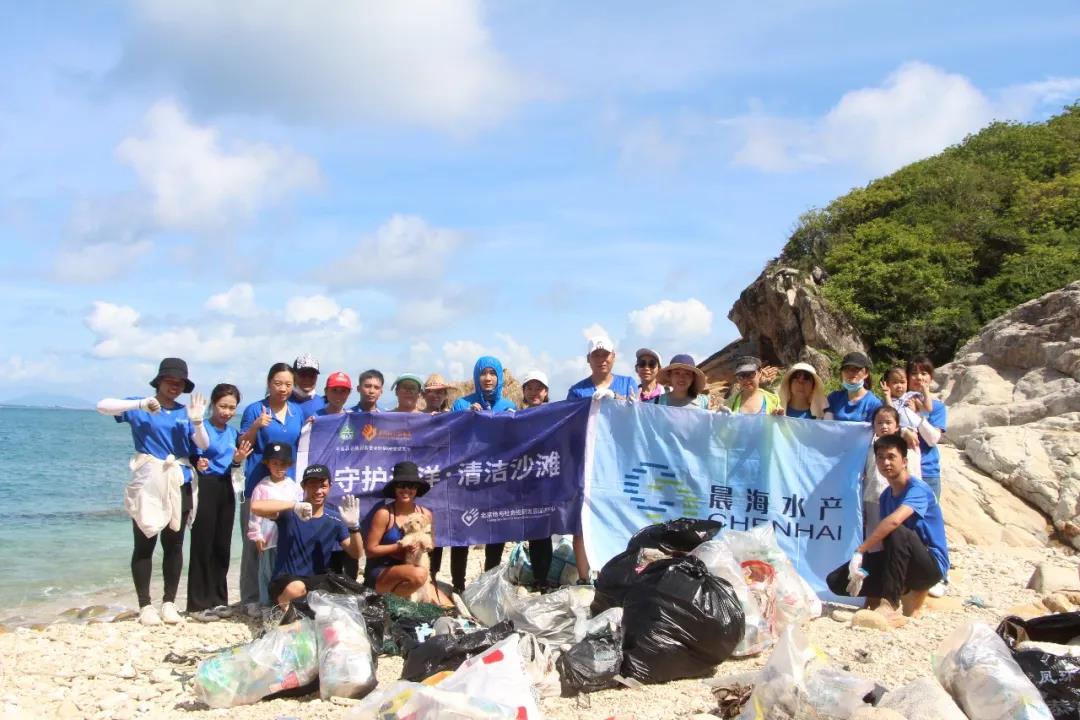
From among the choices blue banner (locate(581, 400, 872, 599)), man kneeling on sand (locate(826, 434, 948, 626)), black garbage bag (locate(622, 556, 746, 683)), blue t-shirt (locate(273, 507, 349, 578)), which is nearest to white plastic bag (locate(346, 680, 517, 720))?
black garbage bag (locate(622, 556, 746, 683))

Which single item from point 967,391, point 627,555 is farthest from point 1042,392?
point 627,555

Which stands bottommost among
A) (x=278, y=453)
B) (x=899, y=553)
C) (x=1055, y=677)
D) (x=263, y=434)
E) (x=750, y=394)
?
(x=1055, y=677)

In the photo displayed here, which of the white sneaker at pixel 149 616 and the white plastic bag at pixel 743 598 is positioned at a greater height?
the white plastic bag at pixel 743 598

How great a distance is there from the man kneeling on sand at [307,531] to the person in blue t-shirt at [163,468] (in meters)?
0.59

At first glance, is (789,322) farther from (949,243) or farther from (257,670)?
(257,670)

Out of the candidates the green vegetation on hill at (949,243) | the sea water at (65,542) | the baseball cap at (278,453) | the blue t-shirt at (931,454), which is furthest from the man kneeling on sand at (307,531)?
the green vegetation on hill at (949,243)

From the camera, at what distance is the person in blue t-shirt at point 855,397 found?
6828mm

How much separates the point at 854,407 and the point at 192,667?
5.01m

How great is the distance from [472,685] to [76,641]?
3616mm

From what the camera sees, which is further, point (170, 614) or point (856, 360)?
point (856, 360)

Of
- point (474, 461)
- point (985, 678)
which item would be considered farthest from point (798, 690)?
point (474, 461)

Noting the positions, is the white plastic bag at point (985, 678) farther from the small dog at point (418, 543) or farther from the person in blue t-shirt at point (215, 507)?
the person in blue t-shirt at point (215, 507)

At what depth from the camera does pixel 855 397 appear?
6.90m

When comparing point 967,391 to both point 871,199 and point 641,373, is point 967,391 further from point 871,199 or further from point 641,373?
point 871,199
